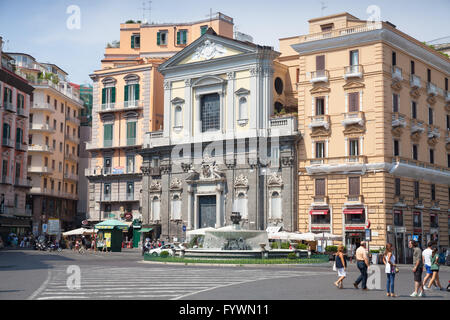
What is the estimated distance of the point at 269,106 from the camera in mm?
60094

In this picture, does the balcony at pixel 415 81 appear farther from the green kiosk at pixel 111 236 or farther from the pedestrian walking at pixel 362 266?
the pedestrian walking at pixel 362 266

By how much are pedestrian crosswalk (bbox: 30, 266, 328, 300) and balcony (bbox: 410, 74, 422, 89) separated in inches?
1229

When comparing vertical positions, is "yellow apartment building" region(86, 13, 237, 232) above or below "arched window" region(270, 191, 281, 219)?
above

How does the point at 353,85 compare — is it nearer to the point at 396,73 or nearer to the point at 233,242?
the point at 396,73

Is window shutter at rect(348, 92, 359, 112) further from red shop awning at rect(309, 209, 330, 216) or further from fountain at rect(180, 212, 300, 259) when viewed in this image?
fountain at rect(180, 212, 300, 259)

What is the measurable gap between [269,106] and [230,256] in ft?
72.3

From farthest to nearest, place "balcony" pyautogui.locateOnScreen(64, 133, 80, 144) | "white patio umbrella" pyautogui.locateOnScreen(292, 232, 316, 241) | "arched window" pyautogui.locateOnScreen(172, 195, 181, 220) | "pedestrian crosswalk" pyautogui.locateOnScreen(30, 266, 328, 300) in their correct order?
"balcony" pyautogui.locateOnScreen(64, 133, 80, 144), "arched window" pyautogui.locateOnScreen(172, 195, 181, 220), "white patio umbrella" pyautogui.locateOnScreen(292, 232, 316, 241), "pedestrian crosswalk" pyautogui.locateOnScreen(30, 266, 328, 300)

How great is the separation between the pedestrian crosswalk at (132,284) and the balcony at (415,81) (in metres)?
31.2

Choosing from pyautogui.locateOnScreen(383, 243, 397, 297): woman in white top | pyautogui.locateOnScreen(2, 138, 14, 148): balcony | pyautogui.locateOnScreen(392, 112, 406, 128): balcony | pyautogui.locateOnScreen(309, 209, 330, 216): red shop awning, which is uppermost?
pyautogui.locateOnScreen(392, 112, 406, 128): balcony

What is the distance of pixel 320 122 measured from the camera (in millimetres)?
55969

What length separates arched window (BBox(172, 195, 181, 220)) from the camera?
211 ft

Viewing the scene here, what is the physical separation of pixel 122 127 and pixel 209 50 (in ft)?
53.8

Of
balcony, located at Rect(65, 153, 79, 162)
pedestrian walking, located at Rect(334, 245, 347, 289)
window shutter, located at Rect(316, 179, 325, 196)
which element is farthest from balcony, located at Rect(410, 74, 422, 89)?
balcony, located at Rect(65, 153, 79, 162)
